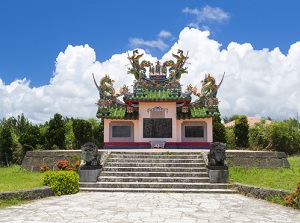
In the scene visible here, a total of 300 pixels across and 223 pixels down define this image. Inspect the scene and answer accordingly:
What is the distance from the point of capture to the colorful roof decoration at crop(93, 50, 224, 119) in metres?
19.8

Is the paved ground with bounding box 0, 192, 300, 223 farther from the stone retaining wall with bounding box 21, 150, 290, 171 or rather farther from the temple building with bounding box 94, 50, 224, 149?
the temple building with bounding box 94, 50, 224, 149

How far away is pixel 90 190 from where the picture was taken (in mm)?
10898

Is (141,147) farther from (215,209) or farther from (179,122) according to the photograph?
(215,209)

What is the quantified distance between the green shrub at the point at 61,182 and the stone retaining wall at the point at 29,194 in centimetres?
23

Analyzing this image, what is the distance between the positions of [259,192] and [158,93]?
11535 mm

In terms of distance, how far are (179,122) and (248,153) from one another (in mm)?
6460

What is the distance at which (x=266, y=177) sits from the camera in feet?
40.4

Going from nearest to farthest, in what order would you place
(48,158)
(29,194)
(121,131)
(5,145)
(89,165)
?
(29,194) < (89,165) < (48,158) < (121,131) < (5,145)

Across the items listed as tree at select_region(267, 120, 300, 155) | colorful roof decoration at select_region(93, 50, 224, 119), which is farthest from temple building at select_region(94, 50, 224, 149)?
tree at select_region(267, 120, 300, 155)

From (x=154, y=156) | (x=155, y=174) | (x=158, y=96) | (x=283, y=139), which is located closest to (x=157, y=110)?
(x=158, y=96)

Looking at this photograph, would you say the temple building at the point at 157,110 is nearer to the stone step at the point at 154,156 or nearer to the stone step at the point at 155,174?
the stone step at the point at 154,156

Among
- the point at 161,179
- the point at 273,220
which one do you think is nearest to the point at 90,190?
the point at 161,179

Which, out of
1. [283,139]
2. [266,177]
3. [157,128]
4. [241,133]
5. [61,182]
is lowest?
[266,177]

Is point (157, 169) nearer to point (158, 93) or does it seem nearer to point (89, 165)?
point (89, 165)
